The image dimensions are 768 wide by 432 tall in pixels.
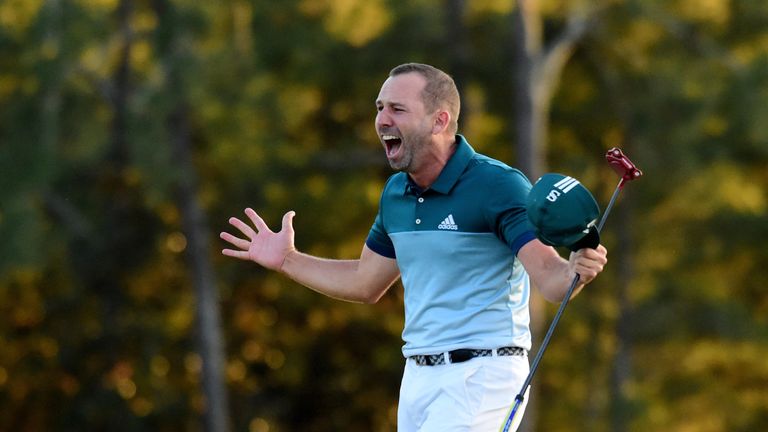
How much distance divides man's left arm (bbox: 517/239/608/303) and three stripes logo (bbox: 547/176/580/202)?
0.62 ft

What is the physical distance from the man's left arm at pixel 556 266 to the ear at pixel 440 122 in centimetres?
59

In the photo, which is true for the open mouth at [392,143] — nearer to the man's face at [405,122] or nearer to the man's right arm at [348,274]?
the man's face at [405,122]

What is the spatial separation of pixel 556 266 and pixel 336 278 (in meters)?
1.27

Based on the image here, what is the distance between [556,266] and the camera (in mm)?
5664

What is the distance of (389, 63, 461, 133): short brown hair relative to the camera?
6086 millimetres

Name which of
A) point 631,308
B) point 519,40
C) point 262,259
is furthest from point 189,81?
point 262,259

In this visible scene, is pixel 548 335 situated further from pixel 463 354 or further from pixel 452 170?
pixel 452 170

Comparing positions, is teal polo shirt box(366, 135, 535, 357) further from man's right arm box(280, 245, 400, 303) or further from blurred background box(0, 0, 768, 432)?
blurred background box(0, 0, 768, 432)

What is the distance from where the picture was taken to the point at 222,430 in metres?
25.2

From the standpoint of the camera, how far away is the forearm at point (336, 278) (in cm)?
669

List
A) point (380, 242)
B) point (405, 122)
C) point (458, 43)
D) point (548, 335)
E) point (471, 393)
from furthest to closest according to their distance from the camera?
point (458, 43) → point (380, 242) → point (405, 122) → point (471, 393) → point (548, 335)

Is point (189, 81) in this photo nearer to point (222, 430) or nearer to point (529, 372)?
point (222, 430)

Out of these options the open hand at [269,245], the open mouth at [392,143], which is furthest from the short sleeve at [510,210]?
the open hand at [269,245]

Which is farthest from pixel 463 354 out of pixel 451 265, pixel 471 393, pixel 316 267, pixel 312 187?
pixel 312 187
